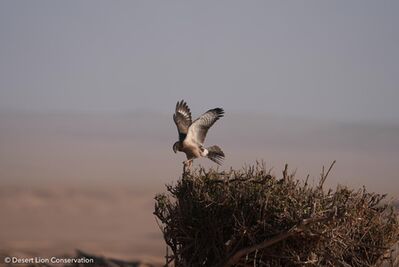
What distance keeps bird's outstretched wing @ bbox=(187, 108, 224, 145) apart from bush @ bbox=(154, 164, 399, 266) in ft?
16.8

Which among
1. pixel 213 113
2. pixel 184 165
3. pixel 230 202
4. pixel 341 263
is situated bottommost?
pixel 341 263

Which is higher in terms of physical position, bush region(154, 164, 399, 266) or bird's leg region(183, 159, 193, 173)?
bird's leg region(183, 159, 193, 173)

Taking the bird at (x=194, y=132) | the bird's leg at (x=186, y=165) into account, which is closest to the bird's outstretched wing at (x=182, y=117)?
the bird at (x=194, y=132)

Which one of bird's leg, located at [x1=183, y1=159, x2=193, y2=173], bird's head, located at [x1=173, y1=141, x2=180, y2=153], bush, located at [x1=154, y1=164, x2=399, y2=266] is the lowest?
bush, located at [x1=154, y1=164, x2=399, y2=266]

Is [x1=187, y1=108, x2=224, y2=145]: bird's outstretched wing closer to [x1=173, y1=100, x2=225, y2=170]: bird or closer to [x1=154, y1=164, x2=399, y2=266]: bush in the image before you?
[x1=173, y1=100, x2=225, y2=170]: bird

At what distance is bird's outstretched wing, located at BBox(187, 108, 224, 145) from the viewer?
1870 centimetres

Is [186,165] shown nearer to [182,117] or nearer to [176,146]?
[176,146]

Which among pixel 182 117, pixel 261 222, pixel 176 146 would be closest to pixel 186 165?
pixel 261 222

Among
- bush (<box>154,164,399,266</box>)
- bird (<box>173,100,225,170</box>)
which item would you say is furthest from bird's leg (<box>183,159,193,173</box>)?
bird (<box>173,100,225,170</box>)

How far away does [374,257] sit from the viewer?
13.8 meters

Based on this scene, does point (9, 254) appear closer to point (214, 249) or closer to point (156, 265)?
point (156, 265)

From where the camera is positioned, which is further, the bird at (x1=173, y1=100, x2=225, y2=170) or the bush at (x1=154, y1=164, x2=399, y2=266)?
the bird at (x1=173, y1=100, x2=225, y2=170)

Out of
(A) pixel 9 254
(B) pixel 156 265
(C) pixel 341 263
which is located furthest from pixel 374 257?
(A) pixel 9 254

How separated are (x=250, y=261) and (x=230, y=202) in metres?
Result: 0.93
